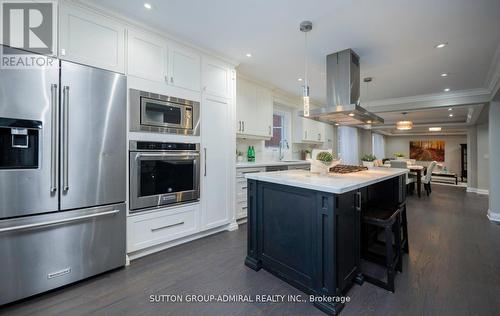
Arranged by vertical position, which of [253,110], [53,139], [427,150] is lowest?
[53,139]

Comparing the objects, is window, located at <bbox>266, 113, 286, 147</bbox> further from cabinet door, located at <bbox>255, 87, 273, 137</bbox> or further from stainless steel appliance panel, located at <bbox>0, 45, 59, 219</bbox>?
stainless steel appliance panel, located at <bbox>0, 45, 59, 219</bbox>

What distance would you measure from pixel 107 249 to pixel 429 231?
432 centimetres

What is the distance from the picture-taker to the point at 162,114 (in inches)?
98.6

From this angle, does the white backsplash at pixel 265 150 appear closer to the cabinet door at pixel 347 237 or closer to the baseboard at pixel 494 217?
the cabinet door at pixel 347 237

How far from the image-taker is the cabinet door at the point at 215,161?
2.92 meters

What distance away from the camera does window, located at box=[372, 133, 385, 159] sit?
11366 mm

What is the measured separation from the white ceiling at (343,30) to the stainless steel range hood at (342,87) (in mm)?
142

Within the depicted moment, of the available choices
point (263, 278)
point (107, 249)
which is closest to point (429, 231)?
point (263, 278)

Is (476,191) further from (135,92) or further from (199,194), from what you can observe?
(135,92)

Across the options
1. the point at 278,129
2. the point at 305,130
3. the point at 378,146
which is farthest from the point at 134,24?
the point at 378,146

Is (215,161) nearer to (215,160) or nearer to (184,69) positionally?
(215,160)

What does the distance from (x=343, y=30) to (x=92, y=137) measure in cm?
286

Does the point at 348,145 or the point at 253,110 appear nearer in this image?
the point at 253,110

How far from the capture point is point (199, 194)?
9.33 ft
